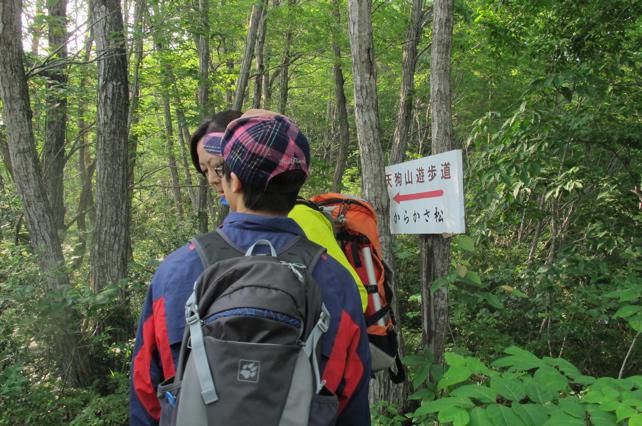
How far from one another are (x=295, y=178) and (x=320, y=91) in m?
14.3

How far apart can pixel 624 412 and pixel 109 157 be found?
533 cm

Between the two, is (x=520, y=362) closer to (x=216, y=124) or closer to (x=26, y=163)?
(x=216, y=124)

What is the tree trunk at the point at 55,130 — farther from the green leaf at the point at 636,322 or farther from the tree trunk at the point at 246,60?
the green leaf at the point at 636,322

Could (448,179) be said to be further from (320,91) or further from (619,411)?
(320,91)

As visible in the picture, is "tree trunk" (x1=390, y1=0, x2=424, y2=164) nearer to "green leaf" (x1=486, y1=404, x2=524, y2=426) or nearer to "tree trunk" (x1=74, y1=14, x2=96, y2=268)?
"tree trunk" (x1=74, y1=14, x2=96, y2=268)

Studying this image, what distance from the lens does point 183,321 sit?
1.08m

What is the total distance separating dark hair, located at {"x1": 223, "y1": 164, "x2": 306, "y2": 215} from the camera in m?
1.19

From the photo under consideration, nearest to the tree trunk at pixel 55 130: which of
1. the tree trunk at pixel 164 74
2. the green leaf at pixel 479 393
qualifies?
the tree trunk at pixel 164 74

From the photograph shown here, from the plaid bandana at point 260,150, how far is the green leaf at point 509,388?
1.03 meters

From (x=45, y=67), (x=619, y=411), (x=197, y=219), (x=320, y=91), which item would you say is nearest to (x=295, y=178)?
(x=619, y=411)

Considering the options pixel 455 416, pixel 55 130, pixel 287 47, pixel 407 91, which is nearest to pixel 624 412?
pixel 455 416

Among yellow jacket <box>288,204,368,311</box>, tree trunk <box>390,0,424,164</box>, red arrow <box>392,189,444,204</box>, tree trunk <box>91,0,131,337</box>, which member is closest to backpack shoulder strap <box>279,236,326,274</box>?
yellow jacket <box>288,204,368,311</box>

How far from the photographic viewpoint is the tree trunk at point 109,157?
5102 mm

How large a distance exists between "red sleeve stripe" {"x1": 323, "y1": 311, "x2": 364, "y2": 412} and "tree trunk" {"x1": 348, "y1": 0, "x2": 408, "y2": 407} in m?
1.77
